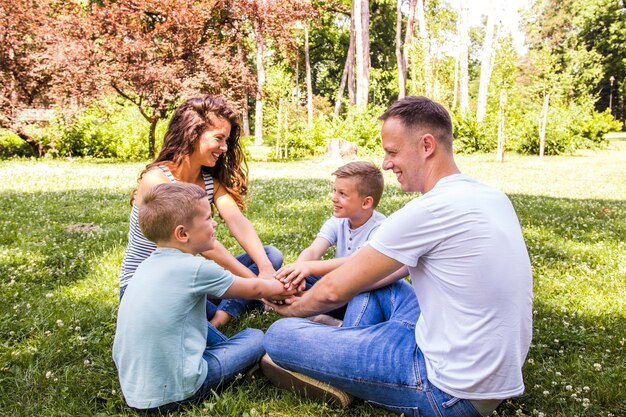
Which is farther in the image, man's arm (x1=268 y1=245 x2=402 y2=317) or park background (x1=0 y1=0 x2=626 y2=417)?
park background (x1=0 y1=0 x2=626 y2=417)

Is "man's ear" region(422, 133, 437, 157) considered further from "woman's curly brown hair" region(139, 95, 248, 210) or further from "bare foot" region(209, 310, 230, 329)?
"bare foot" region(209, 310, 230, 329)

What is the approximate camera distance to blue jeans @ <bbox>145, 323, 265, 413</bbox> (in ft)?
9.20

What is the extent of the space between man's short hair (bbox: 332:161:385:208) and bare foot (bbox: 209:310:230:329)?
1444mm

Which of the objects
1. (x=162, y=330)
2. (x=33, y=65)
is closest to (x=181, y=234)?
(x=162, y=330)

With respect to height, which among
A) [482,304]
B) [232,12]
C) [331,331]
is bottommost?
[331,331]

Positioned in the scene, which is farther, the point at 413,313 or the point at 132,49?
the point at 132,49

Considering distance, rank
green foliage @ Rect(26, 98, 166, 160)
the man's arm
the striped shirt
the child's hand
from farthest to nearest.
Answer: green foliage @ Rect(26, 98, 166, 160) → the child's hand → the striped shirt → the man's arm

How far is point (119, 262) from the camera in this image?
5.42m

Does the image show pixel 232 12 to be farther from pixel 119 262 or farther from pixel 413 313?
pixel 413 313

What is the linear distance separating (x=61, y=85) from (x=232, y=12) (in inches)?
332

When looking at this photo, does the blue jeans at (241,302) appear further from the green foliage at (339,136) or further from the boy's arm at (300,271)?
the green foliage at (339,136)

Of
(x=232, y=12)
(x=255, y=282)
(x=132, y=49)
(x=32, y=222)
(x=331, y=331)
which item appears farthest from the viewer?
(x=232, y=12)

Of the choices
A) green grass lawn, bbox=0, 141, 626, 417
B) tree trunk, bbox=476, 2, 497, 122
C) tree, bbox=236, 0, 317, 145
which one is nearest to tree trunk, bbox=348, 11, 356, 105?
tree trunk, bbox=476, 2, 497, 122

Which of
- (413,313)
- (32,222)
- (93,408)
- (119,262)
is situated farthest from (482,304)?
(32,222)
